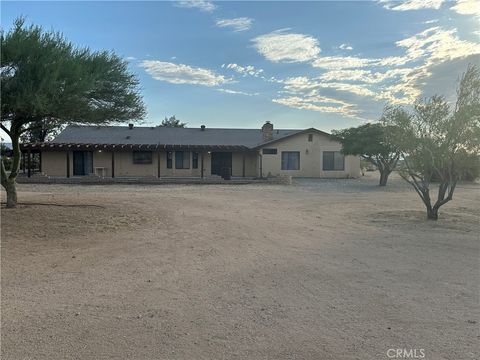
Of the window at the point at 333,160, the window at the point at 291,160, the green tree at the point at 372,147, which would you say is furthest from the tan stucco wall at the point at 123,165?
the green tree at the point at 372,147

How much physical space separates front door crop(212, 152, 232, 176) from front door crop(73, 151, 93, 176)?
9.40 metres

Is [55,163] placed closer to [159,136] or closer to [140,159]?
[140,159]

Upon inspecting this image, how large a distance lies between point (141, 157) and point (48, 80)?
23.2 m

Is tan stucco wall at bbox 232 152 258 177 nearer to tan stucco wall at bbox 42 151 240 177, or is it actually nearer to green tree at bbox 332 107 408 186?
tan stucco wall at bbox 42 151 240 177

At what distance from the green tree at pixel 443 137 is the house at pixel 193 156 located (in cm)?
1847

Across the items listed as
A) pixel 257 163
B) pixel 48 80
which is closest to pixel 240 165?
pixel 257 163

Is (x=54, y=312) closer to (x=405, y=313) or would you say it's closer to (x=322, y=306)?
(x=322, y=306)

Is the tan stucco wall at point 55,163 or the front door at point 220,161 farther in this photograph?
the front door at point 220,161

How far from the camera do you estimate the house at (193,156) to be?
3022cm

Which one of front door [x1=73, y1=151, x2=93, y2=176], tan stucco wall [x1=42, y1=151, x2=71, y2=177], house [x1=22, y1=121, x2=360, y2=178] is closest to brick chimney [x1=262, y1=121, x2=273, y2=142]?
house [x1=22, y1=121, x2=360, y2=178]

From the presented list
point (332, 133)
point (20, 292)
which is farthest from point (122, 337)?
point (332, 133)

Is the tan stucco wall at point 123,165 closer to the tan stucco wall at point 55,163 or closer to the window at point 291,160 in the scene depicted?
the tan stucco wall at point 55,163

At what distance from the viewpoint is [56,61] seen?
844 cm

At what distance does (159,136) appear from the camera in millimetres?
33281
